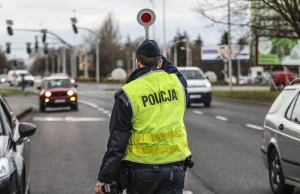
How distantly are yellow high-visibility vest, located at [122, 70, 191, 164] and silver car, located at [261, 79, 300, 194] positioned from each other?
3252mm

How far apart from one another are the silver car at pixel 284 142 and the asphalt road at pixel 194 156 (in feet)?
1.63

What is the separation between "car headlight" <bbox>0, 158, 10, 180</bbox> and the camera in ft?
18.0

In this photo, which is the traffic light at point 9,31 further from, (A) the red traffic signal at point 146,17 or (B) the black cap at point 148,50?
(B) the black cap at point 148,50

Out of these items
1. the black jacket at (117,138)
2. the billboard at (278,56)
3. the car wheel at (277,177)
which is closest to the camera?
the black jacket at (117,138)

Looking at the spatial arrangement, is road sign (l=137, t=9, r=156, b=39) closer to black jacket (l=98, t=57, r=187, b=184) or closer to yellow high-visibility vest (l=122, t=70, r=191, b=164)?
yellow high-visibility vest (l=122, t=70, r=191, b=164)

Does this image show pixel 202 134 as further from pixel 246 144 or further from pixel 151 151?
pixel 151 151

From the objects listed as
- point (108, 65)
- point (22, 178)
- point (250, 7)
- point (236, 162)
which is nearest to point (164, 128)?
point (22, 178)

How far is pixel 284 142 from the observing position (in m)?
7.72

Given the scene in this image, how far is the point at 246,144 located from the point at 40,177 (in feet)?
19.4

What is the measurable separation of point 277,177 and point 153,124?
4.26 meters

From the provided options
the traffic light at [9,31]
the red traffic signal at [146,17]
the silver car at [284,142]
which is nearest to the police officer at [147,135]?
the silver car at [284,142]

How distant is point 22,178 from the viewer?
6199 millimetres

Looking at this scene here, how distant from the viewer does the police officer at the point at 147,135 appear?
4.14m

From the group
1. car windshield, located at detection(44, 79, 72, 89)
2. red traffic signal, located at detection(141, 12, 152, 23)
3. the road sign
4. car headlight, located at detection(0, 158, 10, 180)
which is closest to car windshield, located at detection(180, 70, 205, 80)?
car windshield, located at detection(44, 79, 72, 89)
